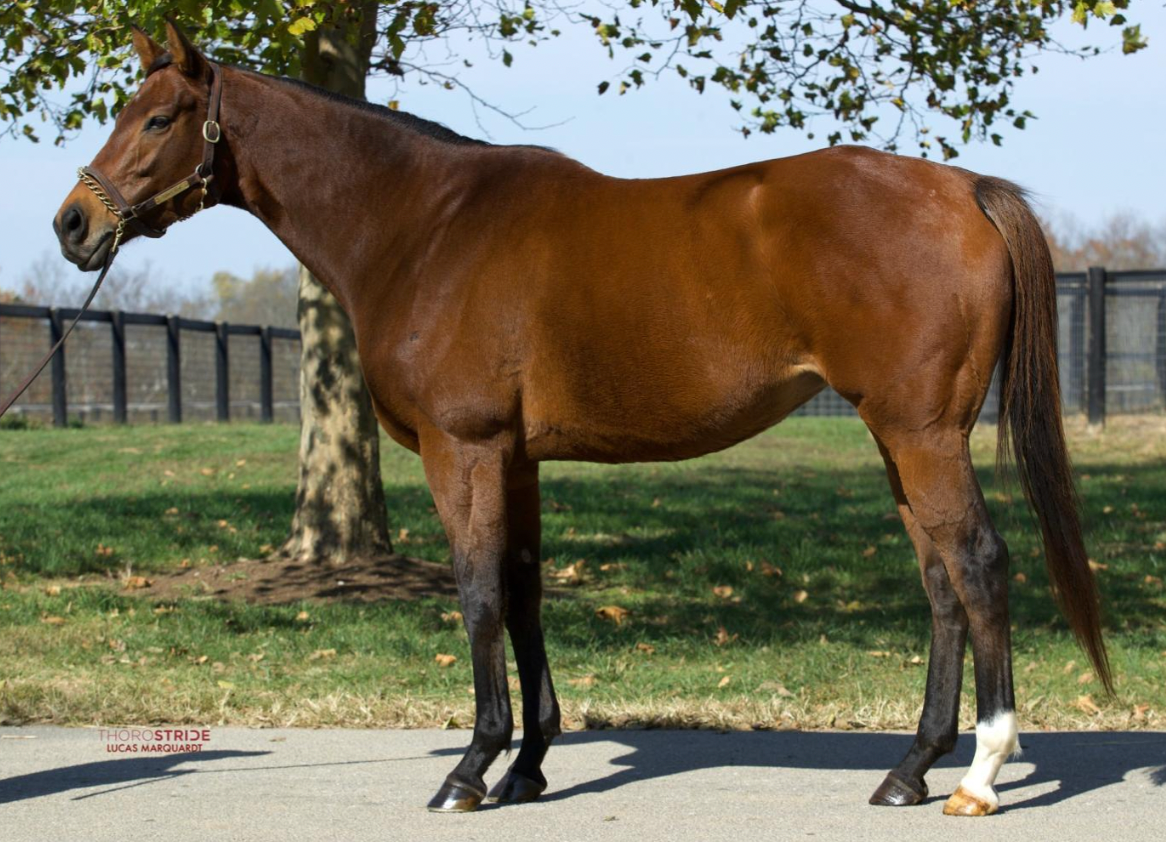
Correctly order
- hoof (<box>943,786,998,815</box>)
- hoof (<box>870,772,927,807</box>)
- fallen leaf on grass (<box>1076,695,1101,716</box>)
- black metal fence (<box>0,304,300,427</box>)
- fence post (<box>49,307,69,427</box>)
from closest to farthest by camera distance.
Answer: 1. hoof (<box>943,786,998,815</box>)
2. hoof (<box>870,772,927,807</box>)
3. fallen leaf on grass (<box>1076,695,1101,716</box>)
4. fence post (<box>49,307,69,427</box>)
5. black metal fence (<box>0,304,300,427</box>)

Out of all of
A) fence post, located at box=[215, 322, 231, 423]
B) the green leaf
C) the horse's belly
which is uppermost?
the green leaf

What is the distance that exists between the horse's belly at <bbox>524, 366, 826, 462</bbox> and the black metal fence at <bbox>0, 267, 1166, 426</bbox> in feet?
45.9

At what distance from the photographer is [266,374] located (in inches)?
906

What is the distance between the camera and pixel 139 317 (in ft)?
64.7

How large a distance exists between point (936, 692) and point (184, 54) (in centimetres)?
351

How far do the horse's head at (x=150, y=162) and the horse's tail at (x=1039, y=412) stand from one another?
2.83m

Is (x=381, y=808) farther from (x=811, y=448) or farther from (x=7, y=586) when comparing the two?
(x=811, y=448)

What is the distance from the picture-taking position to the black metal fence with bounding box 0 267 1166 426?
57.9ft


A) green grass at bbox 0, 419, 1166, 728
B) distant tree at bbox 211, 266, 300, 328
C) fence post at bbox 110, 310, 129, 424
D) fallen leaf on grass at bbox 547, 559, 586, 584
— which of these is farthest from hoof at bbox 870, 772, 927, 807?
distant tree at bbox 211, 266, 300, 328

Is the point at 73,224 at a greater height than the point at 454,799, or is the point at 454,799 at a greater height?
the point at 73,224

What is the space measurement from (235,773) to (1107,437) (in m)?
14.5

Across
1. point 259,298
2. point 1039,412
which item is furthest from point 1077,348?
point 259,298

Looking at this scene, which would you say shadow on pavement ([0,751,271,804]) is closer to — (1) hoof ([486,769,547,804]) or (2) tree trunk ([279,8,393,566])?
(1) hoof ([486,769,547,804])

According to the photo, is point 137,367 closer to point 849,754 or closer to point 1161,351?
point 1161,351
